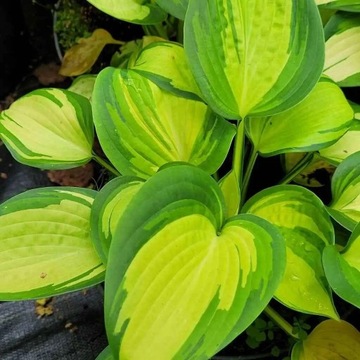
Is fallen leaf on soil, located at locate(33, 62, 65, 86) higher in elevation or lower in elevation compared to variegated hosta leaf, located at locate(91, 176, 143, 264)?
lower

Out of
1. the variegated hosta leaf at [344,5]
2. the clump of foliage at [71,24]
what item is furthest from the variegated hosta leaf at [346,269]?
the clump of foliage at [71,24]

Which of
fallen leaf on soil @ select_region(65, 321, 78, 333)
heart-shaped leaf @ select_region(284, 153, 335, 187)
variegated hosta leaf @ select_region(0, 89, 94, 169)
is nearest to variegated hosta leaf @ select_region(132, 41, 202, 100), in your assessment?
variegated hosta leaf @ select_region(0, 89, 94, 169)

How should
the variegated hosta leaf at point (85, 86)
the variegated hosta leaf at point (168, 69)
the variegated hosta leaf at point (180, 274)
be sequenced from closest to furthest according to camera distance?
the variegated hosta leaf at point (180, 274)
the variegated hosta leaf at point (168, 69)
the variegated hosta leaf at point (85, 86)

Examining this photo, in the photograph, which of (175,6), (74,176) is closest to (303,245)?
(175,6)

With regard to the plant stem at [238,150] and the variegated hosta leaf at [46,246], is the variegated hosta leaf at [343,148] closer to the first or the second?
the plant stem at [238,150]

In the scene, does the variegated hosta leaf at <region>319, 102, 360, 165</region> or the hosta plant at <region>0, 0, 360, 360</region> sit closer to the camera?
the hosta plant at <region>0, 0, 360, 360</region>

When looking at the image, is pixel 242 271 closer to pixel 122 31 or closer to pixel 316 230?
pixel 316 230

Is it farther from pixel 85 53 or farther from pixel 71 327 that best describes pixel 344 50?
pixel 71 327

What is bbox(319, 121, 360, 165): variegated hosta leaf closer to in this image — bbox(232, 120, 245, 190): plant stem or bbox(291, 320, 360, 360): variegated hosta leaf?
bbox(232, 120, 245, 190): plant stem
